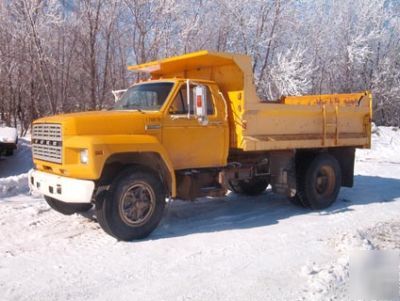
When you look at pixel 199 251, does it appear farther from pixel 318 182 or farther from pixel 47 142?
pixel 318 182

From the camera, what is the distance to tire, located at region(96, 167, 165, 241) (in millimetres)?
6191

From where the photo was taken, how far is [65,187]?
6.27 m

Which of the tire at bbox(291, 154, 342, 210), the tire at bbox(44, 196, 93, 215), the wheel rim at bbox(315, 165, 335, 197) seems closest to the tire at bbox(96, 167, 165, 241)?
the tire at bbox(44, 196, 93, 215)

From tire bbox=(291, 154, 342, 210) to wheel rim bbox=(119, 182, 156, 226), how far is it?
3.22 meters

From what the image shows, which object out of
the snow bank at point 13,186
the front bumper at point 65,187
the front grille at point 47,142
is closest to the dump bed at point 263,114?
the front grille at point 47,142

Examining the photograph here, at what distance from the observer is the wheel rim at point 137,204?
6.31 meters

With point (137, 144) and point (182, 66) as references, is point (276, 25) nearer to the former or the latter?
point (182, 66)

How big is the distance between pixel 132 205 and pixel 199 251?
1167mm

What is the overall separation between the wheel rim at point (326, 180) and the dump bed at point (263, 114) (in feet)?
1.57

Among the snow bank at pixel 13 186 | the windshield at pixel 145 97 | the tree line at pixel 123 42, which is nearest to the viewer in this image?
the windshield at pixel 145 97

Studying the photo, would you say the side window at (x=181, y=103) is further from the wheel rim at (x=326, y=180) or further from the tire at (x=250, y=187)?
the wheel rim at (x=326, y=180)

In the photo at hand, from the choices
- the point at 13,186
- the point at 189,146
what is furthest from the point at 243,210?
the point at 13,186

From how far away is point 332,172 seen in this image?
8.98 metres

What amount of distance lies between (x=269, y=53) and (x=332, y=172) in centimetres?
1620
